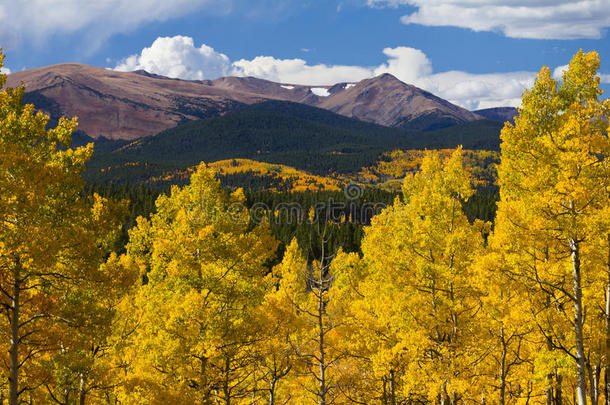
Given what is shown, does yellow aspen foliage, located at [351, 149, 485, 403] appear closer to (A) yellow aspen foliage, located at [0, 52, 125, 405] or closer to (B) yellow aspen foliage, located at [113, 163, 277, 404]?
(B) yellow aspen foliage, located at [113, 163, 277, 404]

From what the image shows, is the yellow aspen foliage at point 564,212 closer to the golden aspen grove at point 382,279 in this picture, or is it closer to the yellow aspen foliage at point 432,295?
the golden aspen grove at point 382,279

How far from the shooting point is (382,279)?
70.7ft

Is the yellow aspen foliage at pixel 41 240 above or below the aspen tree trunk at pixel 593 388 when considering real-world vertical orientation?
above

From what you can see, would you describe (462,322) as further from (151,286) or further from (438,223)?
(151,286)

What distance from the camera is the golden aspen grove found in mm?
12031

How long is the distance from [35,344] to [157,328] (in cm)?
407

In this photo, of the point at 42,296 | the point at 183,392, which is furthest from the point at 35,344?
the point at 183,392

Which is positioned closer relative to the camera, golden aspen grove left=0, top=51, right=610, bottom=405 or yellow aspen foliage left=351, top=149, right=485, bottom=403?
golden aspen grove left=0, top=51, right=610, bottom=405

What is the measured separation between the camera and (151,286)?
20.0 m

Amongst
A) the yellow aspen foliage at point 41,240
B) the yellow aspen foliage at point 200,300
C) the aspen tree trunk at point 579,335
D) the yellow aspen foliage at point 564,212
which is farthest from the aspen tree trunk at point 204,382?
the aspen tree trunk at point 579,335

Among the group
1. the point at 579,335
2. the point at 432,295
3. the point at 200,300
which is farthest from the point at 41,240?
the point at 579,335

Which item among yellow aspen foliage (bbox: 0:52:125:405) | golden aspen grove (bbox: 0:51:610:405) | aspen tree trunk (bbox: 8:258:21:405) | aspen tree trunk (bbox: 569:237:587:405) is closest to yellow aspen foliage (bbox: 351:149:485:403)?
golden aspen grove (bbox: 0:51:610:405)

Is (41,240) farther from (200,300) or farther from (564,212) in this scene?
(564,212)

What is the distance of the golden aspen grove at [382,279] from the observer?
12031mm
